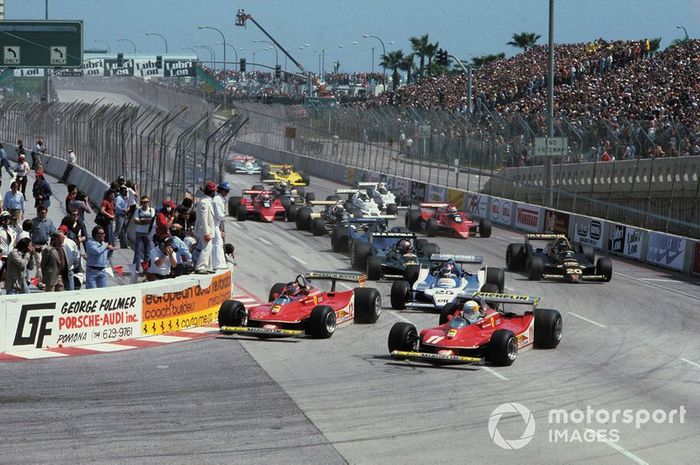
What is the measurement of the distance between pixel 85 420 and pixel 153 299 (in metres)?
6.17

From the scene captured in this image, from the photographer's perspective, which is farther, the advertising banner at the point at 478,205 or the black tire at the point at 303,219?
the advertising banner at the point at 478,205

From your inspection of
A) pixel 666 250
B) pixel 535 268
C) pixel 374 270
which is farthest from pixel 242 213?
pixel 535 268

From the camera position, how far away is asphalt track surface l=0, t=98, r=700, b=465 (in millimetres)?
13234

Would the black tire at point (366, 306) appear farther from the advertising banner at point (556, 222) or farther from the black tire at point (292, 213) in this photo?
the advertising banner at point (556, 222)

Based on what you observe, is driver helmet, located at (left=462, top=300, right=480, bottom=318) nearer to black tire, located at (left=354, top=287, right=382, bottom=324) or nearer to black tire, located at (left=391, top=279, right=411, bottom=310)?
black tire, located at (left=354, top=287, right=382, bottom=324)

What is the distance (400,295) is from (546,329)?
441cm

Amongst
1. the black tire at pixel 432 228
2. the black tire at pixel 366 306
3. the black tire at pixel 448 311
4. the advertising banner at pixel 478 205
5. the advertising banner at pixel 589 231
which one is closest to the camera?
the black tire at pixel 448 311

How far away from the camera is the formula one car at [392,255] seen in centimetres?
2733

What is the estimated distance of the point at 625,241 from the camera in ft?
113

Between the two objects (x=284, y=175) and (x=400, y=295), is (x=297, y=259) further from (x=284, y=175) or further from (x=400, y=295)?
(x=284, y=175)

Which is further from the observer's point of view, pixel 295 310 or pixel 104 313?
pixel 295 310

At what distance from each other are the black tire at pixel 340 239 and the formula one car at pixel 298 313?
1059cm

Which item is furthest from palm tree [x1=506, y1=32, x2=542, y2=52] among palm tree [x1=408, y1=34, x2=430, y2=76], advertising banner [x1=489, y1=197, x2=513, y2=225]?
advertising banner [x1=489, y1=197, x2=513, y2=225]

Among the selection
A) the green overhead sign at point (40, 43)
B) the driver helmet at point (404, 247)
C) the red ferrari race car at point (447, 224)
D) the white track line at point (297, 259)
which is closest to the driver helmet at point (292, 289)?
the driver helmet at point (404, 247)
